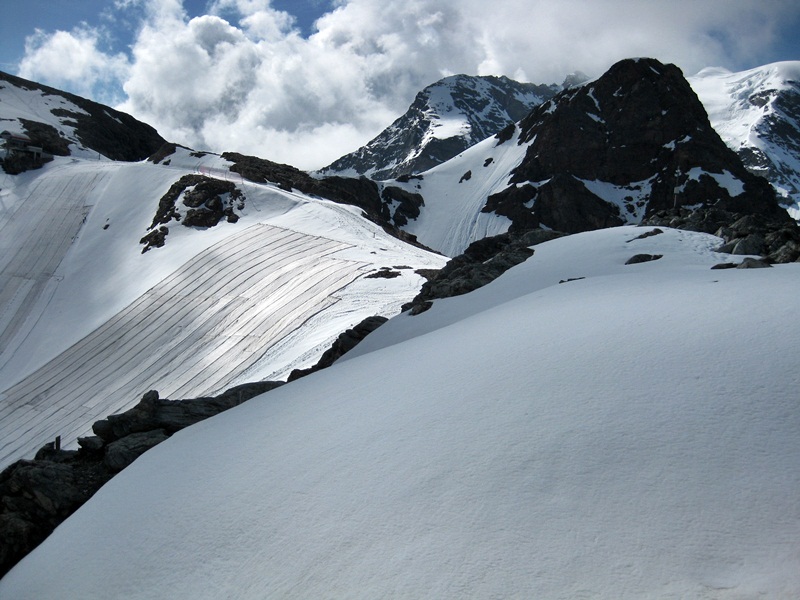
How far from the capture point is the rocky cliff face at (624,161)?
85.6 metres

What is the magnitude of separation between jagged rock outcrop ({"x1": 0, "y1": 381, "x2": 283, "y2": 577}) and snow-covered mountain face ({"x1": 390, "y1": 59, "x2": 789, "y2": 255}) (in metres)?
73.8

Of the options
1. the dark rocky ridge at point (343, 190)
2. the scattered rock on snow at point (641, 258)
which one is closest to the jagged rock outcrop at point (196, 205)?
the dark rocky ridge at point (343, 190)

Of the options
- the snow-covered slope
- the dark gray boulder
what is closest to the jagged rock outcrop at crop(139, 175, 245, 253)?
the dark gray boulder

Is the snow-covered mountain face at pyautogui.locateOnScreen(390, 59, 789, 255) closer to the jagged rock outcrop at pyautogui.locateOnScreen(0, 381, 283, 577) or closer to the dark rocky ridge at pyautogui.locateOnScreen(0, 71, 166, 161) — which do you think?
the dark rocky ridge at pyautogui.locateOnScreen(0, 71, 166, 161)

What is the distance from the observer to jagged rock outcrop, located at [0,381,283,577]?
31.2ft

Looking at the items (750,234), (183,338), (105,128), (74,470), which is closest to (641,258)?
(750,234)

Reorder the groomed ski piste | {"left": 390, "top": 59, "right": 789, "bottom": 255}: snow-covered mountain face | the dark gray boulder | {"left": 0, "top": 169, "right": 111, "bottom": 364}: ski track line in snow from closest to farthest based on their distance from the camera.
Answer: the dark gray boulder, the groomed ski piste, {"left": 0, "top": 169, "right": 111, "bottom": 364}: ski track line in snow, {"left": 390, "top": 59, "right": 789, "bottom": 255}: snow-covered mountain face

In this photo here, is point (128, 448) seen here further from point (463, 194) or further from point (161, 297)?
point (463, 194)

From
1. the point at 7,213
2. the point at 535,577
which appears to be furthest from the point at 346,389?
the point at 7,213

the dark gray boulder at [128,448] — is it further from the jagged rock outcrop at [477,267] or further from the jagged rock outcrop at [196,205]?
the jagged rock outcrop at [196,205]

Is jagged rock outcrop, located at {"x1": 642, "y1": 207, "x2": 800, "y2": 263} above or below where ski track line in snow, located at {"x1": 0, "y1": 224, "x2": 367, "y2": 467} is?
below

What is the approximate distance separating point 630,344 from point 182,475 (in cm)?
697

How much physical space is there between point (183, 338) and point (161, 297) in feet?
19.0

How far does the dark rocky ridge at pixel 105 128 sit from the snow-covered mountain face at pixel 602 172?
2266 inches
